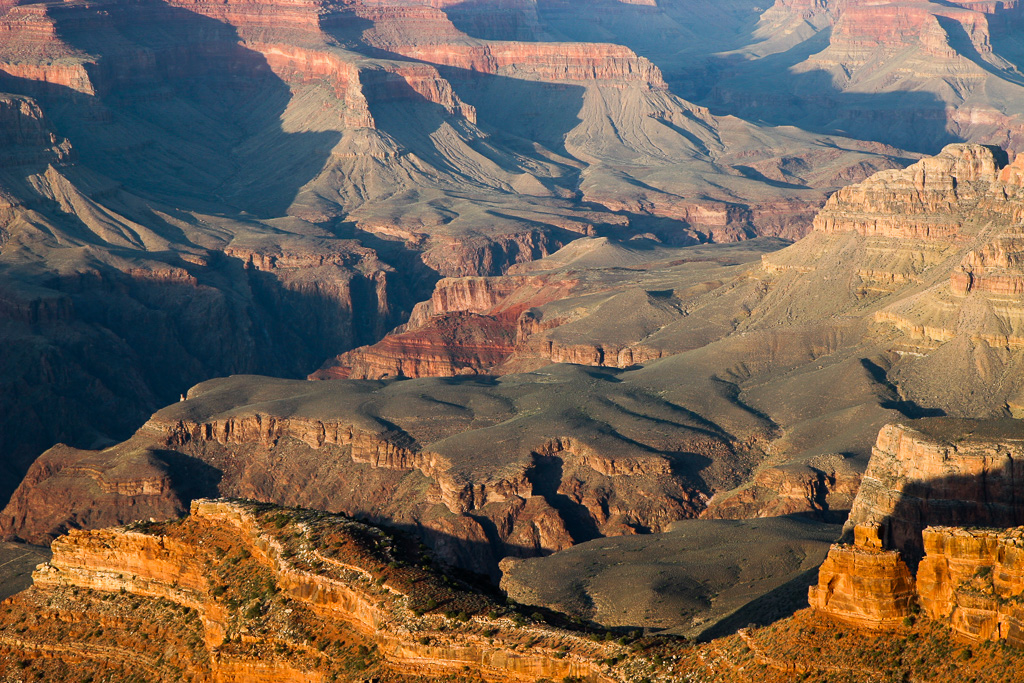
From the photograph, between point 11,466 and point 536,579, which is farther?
point 11,466

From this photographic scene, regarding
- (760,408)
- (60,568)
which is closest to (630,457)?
(760,408)

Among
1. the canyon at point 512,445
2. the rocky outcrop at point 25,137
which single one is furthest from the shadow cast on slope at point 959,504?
the rocky outcrop at point 25,137

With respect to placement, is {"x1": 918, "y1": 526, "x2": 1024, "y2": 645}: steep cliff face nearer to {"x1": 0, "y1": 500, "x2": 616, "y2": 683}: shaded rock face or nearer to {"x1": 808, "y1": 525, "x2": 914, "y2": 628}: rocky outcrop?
{"x1": 808, "y1": 525, "x2": 914, "y2": 628}: rocky outcrop

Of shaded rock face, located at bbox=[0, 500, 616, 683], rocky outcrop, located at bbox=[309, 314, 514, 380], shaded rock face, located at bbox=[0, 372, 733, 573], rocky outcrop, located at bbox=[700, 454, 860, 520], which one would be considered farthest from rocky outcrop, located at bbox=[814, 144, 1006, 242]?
shaded rock face, located at bbox=[0, 500, 616, 683]

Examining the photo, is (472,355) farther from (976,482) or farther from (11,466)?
(976,482)

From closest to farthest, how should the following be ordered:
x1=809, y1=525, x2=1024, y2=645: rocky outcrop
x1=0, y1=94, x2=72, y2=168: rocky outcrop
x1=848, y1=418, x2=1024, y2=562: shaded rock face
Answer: x1=809, y1=525, x2=1024, y2=645: rocky outcrop, x1=848, y1=418, x2=1024, y2=562: shaded rock face, x1=0, y1=94, x2=72, y2=168: rocky outcrop
